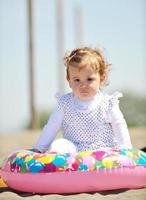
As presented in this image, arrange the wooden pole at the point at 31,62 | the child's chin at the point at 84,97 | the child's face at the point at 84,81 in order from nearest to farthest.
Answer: the child's face at the point at 84,81
the child's chin at the point at 84,97
the wooden pole at the point at 31,62

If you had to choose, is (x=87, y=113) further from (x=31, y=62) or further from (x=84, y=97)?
(x=31, y=62)

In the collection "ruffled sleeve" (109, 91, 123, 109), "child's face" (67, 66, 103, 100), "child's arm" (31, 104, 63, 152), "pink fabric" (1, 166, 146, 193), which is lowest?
"pink fabric" (1, 166, 146, 193)

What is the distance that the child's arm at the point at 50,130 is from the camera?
4.41 m

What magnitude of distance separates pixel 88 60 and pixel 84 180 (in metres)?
1.02

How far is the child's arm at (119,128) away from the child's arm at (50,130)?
442 mm

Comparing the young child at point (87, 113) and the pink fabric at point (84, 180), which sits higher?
the young child at point (87, 113)

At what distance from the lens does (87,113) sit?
434 centimetres

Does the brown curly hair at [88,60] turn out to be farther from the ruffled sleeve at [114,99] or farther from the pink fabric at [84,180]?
the pink fabric at [84,180]

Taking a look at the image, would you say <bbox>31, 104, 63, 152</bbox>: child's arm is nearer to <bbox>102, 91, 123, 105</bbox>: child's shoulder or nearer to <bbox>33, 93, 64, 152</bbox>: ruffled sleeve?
<bbox>33, 93, 64, 152</bbox>: ruffled sleeve

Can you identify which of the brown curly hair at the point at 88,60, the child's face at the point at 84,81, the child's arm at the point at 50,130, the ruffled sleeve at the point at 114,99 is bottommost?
the child's arm at the point at 50,130

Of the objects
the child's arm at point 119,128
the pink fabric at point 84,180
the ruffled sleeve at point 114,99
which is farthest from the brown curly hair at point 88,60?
the pink fabric at point 84,180

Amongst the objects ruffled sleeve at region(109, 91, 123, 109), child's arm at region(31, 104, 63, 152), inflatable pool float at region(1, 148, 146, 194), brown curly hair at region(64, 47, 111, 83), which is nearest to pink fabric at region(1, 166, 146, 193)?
inflatable pool float at region(1, 148, 146, 194)

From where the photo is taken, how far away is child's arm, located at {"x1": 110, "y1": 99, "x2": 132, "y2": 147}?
14.1ft

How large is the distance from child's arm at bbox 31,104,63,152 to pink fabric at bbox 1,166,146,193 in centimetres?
56
